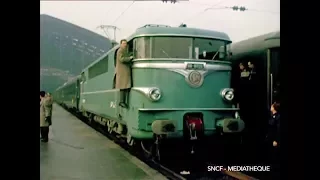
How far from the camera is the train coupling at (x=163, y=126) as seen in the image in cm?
493

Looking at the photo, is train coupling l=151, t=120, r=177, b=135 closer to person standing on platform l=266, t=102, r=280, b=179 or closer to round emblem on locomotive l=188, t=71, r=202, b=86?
round emblem on locomotive l=188, t=71, r=202, b=86

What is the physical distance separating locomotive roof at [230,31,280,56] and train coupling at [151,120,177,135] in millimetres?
1117

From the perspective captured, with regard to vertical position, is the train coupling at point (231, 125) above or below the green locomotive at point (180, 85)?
below

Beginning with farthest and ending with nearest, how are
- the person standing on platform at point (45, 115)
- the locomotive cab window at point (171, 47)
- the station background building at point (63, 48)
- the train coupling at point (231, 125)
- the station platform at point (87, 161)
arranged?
the person standing on platform at point (45, 115) < the locomotive cab window at point (171, 47) < the train coupling at point (231, 125) < the station platform at point (87, 161) < the station background building at point (63, 48)

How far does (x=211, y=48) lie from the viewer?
5.16 metres

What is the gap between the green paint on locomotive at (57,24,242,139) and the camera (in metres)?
5.03

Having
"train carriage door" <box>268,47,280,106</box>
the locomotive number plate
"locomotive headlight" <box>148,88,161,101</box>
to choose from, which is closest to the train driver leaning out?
"locomotive headlight" <box>148,88,161,101</box>

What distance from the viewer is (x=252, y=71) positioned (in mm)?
5293

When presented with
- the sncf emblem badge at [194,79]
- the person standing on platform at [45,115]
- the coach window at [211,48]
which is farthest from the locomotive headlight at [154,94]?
the person standing on platform at [45,115]

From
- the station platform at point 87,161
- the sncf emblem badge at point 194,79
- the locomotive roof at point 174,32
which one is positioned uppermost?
the locomotive roof at point 174,32

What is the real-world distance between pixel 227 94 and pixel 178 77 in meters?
0.55

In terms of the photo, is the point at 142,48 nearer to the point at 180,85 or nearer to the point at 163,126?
the point at 180,85

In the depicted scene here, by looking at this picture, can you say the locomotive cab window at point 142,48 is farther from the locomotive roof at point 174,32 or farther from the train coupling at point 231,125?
Answer: the train coupling at point 231,125
